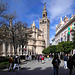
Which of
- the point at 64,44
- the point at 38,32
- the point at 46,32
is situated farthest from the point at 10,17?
the point at 46,32

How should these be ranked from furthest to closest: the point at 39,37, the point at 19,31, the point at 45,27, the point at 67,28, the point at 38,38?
the point at 45,27 < the point at 39,37 < the point at 38,38 < the point at 67,28 < the point at 19,31

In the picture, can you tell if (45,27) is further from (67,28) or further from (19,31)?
(19,31)

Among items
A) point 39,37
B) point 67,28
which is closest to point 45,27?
point 39,37

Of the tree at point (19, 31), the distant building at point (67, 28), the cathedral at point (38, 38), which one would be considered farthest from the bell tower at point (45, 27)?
the tree at point (19, 31)

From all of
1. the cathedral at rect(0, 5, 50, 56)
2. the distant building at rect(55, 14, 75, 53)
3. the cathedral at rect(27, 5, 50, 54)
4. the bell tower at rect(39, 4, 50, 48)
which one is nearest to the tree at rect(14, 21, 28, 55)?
the distant building at rect(55, 14, 75, 53)

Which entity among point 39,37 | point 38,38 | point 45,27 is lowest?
point 38,38

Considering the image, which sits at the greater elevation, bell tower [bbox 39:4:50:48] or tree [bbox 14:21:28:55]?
bell tower [bbox 39:4:50:48]

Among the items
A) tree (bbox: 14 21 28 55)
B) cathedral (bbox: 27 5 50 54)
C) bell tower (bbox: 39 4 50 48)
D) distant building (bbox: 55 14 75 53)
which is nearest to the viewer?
tree (bbox: 14 21 28 55)

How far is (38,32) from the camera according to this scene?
262ft

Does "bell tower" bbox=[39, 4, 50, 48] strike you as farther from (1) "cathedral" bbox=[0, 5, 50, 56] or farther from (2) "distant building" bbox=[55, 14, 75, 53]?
(2) "distant building" bbox=[55, 14, 75, 53]

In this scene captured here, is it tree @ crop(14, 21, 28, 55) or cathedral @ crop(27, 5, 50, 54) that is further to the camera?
cathedral @ crop(27, 5, 50, 54)

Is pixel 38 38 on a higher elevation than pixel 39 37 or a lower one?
lower

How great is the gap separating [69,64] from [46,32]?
79.3m

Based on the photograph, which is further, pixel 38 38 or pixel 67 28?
pixel 38 38
